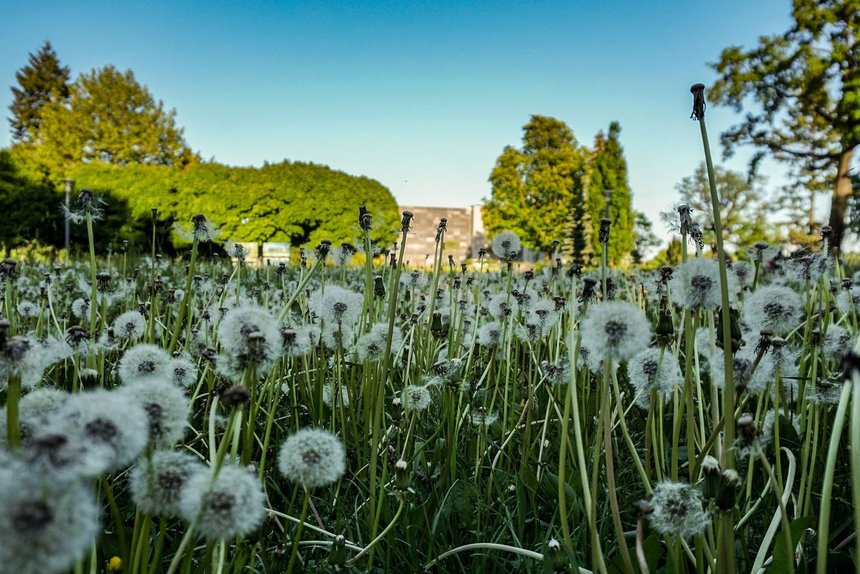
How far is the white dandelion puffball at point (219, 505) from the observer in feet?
2.49

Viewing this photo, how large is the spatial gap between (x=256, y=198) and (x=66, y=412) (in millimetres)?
29405

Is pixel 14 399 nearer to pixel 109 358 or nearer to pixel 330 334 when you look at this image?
pixel 330 334

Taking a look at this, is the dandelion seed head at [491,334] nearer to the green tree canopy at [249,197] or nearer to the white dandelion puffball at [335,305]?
the white dandelion puffball at [335,305]

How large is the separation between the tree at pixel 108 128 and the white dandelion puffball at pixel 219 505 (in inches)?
2088

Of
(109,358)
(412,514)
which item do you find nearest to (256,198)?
(109,358)

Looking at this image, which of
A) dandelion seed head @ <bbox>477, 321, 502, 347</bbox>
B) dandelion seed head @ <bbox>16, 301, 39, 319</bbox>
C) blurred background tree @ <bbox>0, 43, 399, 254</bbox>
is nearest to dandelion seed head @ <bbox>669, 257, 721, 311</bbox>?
dandelion seed head @ <bbox>477, 321, 502, 347</bbox>

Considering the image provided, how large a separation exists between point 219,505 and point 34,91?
8481 cm

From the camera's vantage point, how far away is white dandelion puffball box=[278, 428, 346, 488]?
1.04 meters

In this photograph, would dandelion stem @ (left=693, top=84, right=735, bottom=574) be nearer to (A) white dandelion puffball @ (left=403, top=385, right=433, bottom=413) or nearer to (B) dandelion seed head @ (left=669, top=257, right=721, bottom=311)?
(B) dandelion seed head @ (left=669, top=257, right=721, bottom=311)

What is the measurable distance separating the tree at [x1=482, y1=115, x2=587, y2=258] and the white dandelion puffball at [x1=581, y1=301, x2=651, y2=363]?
149 ft

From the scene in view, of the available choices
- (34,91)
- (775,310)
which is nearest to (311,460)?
(775,310)

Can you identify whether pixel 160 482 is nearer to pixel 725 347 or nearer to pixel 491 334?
pixel 725 347

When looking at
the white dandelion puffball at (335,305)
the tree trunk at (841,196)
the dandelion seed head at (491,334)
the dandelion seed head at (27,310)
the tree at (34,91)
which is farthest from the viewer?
the tree at (34,91)

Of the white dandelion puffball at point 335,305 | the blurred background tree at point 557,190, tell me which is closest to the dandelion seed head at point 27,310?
the white dandelion puffball at point 335,305
